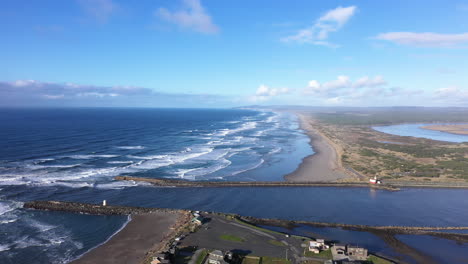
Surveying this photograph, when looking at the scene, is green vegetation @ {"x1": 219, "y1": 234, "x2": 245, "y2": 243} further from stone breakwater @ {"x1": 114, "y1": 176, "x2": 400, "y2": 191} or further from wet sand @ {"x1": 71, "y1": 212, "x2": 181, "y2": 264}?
stone breakwater @ {"x1": 114, "y1": 176, "x2": 400, "y2": 191}

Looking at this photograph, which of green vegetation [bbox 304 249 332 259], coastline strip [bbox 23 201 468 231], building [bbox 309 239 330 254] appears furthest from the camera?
coastline strip [bbox 23 201 468 231]

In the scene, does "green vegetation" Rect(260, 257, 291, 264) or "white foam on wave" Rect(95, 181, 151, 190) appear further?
"white foam on wave" Rect(95, 181, 151, 190)

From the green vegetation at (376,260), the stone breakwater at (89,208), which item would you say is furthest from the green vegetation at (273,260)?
the stone breakwater at (89,208)

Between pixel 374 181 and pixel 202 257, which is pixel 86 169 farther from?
pixel 374 181

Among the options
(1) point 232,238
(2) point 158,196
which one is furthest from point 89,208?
(1) point 232,238

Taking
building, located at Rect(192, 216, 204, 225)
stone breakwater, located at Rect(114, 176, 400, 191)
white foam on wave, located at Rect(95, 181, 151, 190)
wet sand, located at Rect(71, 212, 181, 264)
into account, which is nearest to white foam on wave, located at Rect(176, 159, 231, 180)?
stone breakwater, located at Rect(114, 176, 400, 191)

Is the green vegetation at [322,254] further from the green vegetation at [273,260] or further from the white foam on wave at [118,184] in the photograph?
the white foam on wave at [118,184]

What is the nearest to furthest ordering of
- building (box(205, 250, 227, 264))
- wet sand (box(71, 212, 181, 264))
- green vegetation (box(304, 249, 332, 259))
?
building (box(205, 250, 227, 264)), green vegetation (box(304, 249, 332, 259)), wet sand (box(71, 212, 181, 264))
